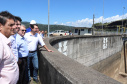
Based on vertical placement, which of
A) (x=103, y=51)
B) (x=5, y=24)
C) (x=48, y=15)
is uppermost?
(x=48, y=15)

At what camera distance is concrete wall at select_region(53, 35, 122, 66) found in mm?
9047

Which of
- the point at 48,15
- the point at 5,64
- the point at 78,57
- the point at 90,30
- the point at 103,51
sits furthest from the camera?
the point at 90,30

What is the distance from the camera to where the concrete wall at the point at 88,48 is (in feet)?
29.7

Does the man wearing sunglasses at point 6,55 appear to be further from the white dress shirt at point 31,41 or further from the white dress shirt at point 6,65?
the white dress shirt at point 31,41

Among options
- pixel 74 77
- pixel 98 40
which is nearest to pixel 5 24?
pixel 74 77

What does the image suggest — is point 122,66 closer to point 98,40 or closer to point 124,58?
point 124,58

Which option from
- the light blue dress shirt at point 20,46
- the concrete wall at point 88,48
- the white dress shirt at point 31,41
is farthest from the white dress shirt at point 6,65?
the concrete wall at point 88,48

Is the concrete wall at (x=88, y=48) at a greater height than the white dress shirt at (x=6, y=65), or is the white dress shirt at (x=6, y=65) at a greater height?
the white dress shirt at (x=6, y=65)

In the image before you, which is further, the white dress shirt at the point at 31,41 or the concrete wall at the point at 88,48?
the concrete wall at the point at 88,48

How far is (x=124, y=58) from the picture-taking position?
84.1ft

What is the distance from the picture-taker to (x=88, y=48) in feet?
40.7

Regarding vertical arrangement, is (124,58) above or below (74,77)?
below

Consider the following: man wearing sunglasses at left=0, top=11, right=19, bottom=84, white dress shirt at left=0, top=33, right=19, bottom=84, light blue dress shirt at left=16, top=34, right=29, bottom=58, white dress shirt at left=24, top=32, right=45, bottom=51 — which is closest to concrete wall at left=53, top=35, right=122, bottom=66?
white dress shirt at left=24, top=32, right=45, bottom=51

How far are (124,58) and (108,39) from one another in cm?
1078
